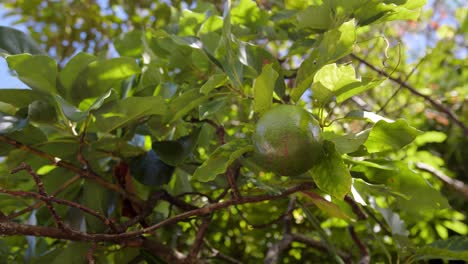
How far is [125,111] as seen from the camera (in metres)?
1.05

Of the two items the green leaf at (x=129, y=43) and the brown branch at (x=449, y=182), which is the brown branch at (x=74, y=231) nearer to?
the green leaf at (x=129, y=43)

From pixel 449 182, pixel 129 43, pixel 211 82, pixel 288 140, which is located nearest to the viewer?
pixel 288 140

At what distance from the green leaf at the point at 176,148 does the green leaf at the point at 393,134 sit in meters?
0.41

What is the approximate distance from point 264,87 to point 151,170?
44cm

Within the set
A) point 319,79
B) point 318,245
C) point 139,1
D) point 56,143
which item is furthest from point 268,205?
point 139,1

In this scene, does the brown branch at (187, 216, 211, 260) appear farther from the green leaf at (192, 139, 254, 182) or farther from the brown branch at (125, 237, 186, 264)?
the green leaf at (192, 139, 254, 182)

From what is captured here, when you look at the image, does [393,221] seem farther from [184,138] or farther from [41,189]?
[41,189]

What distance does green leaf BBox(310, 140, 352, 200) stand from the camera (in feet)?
2.73

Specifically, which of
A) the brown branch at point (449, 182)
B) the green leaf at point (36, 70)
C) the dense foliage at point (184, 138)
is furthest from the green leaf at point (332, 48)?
the brown branch at point (449, 182)

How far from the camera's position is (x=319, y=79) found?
87cm

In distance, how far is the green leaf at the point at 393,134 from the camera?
34.3 inches

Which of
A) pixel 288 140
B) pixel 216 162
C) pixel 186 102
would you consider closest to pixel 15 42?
pixel 186 102

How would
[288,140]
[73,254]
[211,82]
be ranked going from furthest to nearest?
[73,254], [211,82], [288,140]

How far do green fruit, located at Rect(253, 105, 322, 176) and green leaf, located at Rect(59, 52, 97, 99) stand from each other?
420 mm
